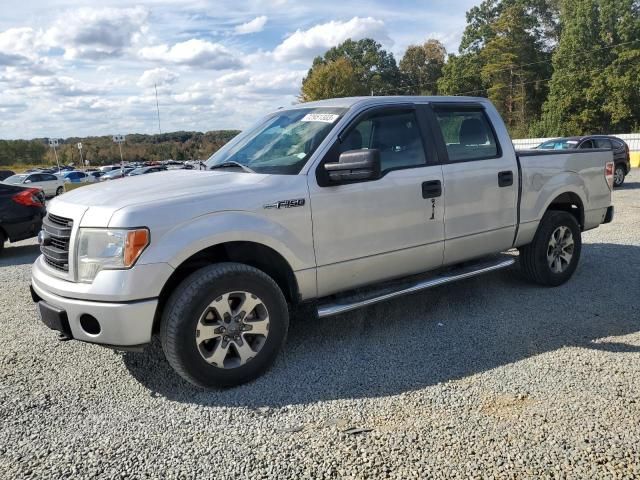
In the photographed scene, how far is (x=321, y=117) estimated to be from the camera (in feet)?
13.9

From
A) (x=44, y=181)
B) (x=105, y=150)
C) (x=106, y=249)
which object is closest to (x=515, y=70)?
(x=44, y=181)

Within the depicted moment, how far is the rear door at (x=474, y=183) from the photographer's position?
456 cm

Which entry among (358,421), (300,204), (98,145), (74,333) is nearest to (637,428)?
(358,421)

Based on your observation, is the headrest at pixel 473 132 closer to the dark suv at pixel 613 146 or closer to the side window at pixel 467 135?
the side window at pixel 467 135

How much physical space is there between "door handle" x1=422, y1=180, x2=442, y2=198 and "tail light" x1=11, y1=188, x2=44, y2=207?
7342 millimetres

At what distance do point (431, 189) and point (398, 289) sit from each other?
2.83 ft

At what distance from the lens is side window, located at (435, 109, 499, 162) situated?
15.3 ft

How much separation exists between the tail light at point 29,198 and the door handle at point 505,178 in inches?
302

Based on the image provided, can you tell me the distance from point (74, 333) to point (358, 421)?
1840 mm

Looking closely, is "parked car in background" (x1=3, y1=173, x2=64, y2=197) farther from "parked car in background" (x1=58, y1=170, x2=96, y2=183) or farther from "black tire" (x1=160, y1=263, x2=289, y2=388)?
"black tire" (x1=160, y1=263, x2=289, y2=388)

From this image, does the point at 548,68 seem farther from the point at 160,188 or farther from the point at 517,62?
the point at 160,188

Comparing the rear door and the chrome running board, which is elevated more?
the rear door

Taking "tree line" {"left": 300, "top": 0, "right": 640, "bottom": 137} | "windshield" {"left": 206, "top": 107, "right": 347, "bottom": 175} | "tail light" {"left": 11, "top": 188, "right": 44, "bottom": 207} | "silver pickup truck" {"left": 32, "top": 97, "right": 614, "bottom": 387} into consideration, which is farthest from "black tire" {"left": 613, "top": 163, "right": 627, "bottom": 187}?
"tree line" {"left": 300, "top": 0, "right": 640, "bottom": 137}

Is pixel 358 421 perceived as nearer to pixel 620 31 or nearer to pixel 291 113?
pixel 291 113
